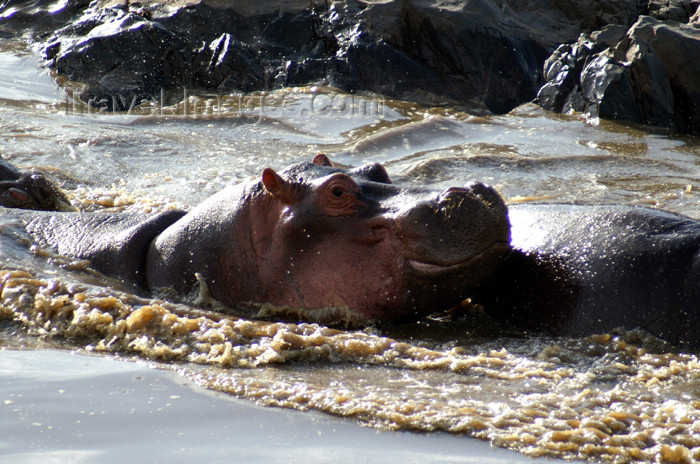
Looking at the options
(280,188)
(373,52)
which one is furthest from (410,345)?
(373,52)

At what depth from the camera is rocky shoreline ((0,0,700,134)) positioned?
11094 millimetres

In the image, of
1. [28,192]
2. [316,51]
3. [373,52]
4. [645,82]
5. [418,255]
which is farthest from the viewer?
[316,51]

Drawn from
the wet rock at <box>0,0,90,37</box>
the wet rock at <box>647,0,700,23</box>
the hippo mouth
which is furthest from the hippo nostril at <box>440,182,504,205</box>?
the wet rock at <box>0,0,90,37</box>

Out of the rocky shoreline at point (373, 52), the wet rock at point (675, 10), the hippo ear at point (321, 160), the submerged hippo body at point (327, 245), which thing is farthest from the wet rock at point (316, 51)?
the submerged hippo body at point (327, 245)

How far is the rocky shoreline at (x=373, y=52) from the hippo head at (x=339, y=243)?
7318 mm

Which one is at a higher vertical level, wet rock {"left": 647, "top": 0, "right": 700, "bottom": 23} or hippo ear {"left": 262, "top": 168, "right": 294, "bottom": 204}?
wet rock {"left": 647, "top": 0, "right": 700, "bottom": 23}

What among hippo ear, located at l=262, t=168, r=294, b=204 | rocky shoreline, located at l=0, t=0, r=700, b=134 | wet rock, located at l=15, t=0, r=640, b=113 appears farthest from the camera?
wet rock, located at l=15, t=0, r=640, b=113

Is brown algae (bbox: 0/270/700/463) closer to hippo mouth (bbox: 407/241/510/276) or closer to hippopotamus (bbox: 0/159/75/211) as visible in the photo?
hippo mouth (bbox: 407/241/510/276)

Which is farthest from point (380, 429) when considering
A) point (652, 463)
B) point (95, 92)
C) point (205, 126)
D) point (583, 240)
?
point (95, 92)

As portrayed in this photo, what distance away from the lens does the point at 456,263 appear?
3.87m
